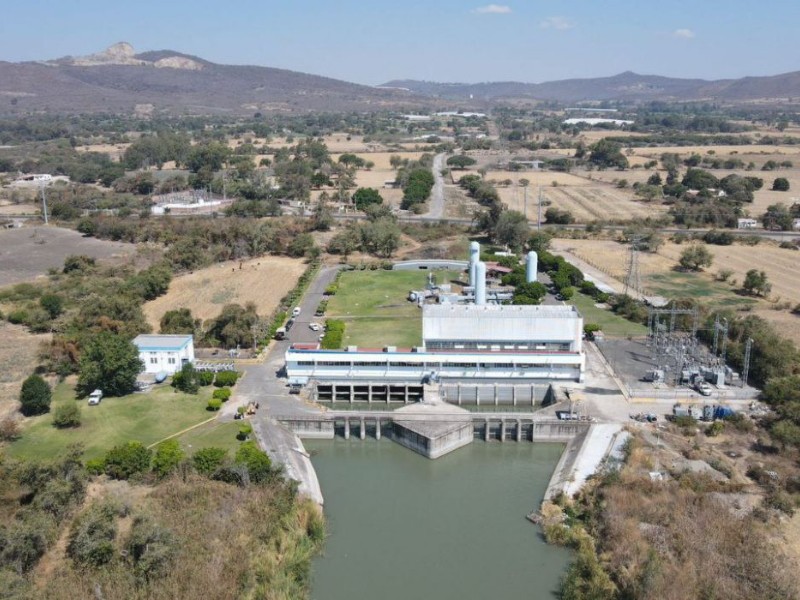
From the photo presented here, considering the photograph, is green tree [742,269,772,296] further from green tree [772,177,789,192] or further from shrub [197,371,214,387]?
green tree [772,177,789,192]

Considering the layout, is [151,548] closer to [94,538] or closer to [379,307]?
[94,538]

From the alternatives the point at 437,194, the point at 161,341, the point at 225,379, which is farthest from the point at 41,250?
the point at 437,194

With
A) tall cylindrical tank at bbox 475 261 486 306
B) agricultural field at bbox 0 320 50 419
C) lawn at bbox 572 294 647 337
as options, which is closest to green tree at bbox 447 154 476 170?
lawn at bbox 572 294 647 337

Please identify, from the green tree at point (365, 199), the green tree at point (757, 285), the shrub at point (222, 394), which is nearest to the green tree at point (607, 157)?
the green tree at point (365, 199)

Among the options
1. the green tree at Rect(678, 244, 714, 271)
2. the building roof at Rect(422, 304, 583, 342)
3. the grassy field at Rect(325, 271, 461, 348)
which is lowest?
the grassy field at Rect(325, 271, 461, 348)

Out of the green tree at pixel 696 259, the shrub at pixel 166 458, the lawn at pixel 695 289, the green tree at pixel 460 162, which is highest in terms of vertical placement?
the green tree at pixel 460 162

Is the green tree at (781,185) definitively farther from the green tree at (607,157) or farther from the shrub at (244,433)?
the shrub at (244,433)

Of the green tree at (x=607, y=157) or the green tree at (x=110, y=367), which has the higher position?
the green tree at (x=607, y=157)
